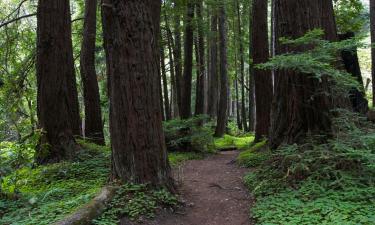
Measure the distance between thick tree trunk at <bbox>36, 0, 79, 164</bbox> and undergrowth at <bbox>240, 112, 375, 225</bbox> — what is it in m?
4.28

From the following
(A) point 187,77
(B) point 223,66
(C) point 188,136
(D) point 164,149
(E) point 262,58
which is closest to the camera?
(D) point 164,149

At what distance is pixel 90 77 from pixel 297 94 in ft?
22.5

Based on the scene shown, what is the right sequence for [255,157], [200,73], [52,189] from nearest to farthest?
[52,189] → [255,157] → [200,73]

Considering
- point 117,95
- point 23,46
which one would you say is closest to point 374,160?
point 117,95

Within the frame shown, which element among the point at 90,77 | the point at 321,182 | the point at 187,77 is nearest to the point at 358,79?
the point at 321,182

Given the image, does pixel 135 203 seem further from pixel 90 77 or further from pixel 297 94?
pixel 90 77

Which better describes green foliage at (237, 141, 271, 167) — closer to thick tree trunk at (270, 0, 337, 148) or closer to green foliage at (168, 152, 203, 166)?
thick tree trunk at (270, 0, 337, 148)

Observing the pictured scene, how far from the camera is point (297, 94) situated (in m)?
6.78

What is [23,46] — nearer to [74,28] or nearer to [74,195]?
[74,28]

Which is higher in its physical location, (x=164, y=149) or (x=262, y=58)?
(x=262, y=58)

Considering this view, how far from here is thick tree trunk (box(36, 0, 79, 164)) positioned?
26.1 feet

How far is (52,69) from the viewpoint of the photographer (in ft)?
26.5

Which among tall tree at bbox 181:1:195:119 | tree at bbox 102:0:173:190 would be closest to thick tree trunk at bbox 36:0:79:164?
tree at bbox 102:0:173:190

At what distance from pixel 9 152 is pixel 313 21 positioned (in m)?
6.13
